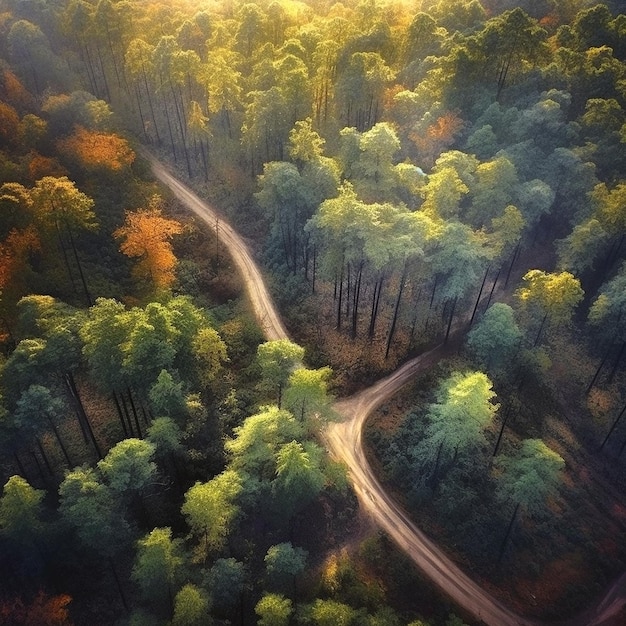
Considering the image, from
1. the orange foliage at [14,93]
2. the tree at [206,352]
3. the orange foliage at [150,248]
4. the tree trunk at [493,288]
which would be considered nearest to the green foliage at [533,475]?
the tree trunk at [493,288]

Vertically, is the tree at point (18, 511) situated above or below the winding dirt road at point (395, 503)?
above

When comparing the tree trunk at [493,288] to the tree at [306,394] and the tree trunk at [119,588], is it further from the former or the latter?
the tree trunk at [119,588]

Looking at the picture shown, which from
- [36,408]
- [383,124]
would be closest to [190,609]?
[36,408]

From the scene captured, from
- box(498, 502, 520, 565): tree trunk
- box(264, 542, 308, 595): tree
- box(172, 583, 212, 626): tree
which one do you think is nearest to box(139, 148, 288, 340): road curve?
box(264, 542, 308, 595): tree

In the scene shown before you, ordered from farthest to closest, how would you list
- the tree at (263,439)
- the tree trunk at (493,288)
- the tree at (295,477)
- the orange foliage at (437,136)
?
the orange foliage at (437,136) < the tree trunk at (493,288) < the tree at (263,439) < the tree at (295,477)

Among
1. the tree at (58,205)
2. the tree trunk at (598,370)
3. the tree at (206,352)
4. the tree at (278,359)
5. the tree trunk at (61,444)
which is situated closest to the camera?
the tree trunk at (61,444)

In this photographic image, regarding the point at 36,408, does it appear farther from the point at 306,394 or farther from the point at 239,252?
the point at 239,252

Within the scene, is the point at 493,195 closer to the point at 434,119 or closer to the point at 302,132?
the point at 434,119
